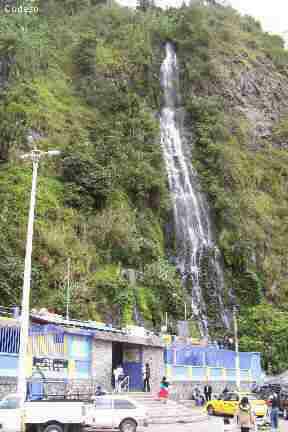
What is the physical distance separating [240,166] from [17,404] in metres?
42.5

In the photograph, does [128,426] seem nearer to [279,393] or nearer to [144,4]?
[279,393]

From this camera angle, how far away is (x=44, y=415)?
1451 centimetres

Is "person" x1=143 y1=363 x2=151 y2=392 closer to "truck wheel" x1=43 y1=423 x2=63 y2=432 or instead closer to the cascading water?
"truck wheel" x1=43 y1=423 x2=63 y2=432

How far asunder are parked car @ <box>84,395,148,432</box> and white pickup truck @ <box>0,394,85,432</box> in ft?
5.85

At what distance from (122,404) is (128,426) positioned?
68cm

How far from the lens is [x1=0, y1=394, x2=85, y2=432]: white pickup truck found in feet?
46.8

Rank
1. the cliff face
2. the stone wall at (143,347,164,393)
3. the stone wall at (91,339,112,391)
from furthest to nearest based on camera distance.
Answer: the cliff face < the stone wall at (143,347,164,393) < the stone wall at (91,339,112,391)

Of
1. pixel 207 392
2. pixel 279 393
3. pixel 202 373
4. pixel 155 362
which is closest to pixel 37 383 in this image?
pixel 155 362

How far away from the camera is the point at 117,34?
62.8 metres

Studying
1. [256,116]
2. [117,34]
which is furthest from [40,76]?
[256,116]

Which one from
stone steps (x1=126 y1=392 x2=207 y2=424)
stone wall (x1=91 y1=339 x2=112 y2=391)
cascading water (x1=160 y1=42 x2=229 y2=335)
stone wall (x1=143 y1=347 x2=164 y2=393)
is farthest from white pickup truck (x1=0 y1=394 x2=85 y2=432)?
cascading water (x1=160 y1=42 x2=229 y2=335)

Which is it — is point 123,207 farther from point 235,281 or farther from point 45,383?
point 45,383

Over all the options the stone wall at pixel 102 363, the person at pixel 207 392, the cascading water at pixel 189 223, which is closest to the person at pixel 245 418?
the stone wall at pixel 102 363

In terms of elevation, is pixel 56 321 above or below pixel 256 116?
below
